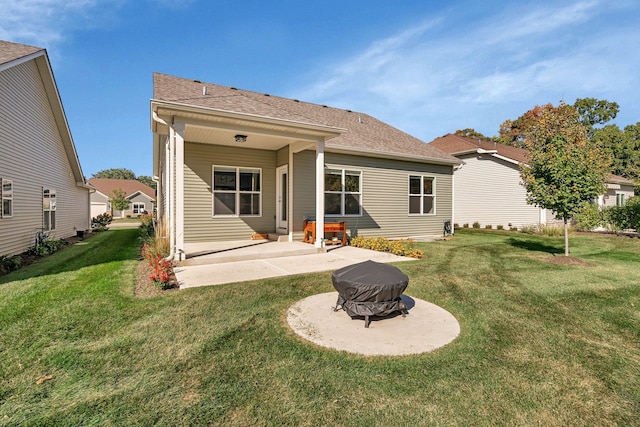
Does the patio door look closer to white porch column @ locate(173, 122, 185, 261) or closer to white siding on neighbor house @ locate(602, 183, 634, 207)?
white porch column @ locate(173, 122, 185, 261)

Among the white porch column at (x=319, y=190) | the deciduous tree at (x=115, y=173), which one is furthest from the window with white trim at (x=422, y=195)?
the deciduous tree at (x=115, y=173)

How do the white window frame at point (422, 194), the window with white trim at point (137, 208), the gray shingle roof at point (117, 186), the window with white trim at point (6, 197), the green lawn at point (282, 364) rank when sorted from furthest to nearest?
the window with white trim at point (137, 208), the gray shingle roof at point (117, 186), the white window frame at point (422, 194), the window with white trim at point (6, 197), the green lawn at point (282, 364)

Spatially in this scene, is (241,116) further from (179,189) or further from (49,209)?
(49,209)

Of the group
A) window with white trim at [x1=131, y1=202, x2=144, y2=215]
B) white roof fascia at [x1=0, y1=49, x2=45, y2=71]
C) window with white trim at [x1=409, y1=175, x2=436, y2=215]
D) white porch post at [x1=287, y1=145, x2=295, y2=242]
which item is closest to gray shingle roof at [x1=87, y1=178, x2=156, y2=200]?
window with white trim at [x1=131, y1=202, x2=144, y2=215]

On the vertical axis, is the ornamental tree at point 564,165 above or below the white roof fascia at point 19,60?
below

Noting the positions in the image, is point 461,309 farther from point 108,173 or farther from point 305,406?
point 108,173

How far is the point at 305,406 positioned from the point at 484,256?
25.8ft

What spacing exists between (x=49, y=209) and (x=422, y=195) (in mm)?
14784

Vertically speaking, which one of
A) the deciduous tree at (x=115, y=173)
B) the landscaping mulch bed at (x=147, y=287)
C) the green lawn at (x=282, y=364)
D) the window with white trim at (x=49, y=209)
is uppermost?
the deciduous tree at (x=115, y=173)

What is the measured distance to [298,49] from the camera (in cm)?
1245

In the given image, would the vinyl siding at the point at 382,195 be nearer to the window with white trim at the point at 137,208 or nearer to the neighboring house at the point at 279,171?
the neighboring house at the point at 279,171

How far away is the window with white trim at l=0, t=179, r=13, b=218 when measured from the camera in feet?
26.2

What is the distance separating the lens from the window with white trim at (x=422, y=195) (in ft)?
42.3

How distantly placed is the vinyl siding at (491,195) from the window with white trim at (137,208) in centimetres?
4459
